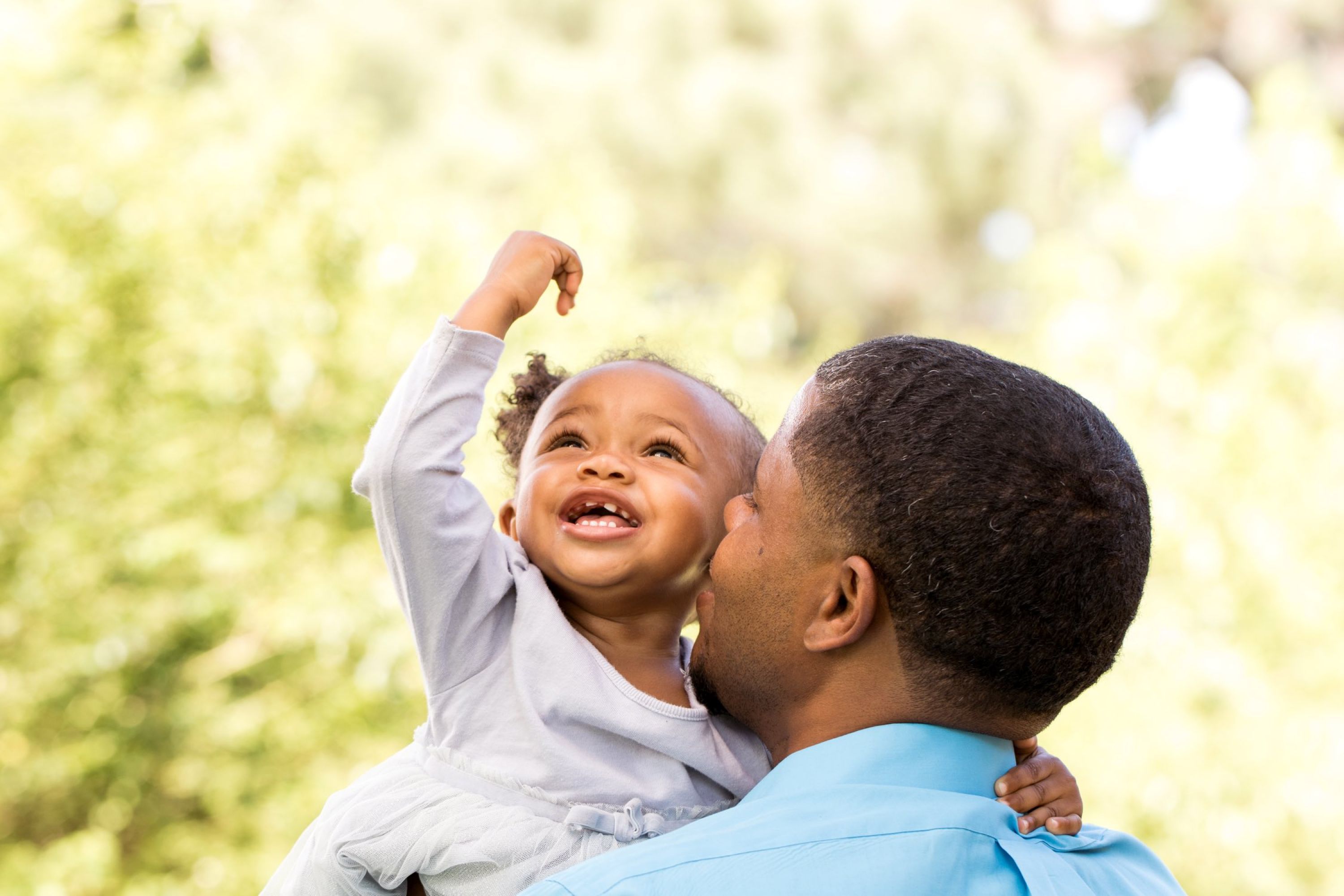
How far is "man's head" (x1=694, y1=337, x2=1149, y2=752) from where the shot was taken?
1419mm

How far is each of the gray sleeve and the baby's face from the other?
122 mm

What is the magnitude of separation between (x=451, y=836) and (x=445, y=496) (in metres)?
0.47

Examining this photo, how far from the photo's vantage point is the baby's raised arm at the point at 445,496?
175 centimetres

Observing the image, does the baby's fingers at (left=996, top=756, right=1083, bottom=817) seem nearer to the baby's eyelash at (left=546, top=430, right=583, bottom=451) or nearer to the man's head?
the man's head

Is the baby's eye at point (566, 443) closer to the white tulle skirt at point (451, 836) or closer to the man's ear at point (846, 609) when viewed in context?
the white tulle skirt at point (451, 836)

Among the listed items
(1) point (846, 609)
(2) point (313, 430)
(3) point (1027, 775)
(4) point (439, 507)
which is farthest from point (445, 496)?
(2) point (313, 430)

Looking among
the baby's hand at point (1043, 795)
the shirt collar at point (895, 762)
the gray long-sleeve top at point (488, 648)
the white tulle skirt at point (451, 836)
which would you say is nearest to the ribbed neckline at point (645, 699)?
the gray long-sleeve top at point (488, 648)

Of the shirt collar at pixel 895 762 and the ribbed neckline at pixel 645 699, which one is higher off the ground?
the shirt collar at pixel 895 762

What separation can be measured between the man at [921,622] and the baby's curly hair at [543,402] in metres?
0.56

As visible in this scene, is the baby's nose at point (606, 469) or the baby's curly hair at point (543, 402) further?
the baby's curly hair at point (543, 402)

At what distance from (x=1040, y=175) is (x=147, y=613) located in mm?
8489

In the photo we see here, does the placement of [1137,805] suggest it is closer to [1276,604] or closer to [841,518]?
[1276,604]

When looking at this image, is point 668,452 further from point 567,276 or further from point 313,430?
point 313,430

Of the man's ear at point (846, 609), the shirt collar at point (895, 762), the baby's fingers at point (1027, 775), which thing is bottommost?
the baby's fingers at point (1027, 775)
